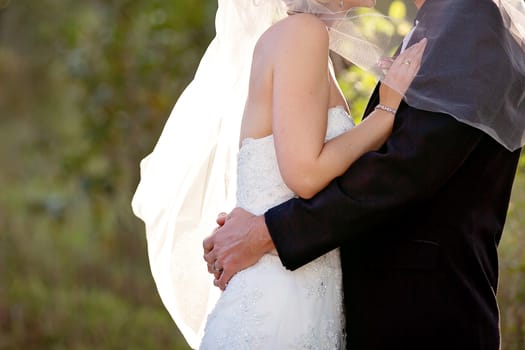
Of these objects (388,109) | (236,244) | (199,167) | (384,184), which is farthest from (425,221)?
(199,167)

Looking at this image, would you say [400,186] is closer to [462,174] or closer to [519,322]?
→ [462,174]

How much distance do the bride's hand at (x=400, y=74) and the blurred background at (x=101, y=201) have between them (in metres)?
4.55

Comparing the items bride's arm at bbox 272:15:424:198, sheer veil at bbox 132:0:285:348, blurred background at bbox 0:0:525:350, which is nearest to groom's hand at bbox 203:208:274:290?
bride's arm at bbox 272:15:424:198

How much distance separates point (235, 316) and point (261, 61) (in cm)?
72

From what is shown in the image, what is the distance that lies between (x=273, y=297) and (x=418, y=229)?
1.45 ft

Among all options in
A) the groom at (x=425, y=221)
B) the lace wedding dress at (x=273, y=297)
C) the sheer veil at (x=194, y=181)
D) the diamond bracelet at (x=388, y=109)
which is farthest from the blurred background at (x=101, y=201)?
the diamond bracelet at (x=388, y=109)

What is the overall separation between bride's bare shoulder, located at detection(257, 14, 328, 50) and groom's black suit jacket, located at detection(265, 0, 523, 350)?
1.01 ft

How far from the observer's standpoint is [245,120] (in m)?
2.80

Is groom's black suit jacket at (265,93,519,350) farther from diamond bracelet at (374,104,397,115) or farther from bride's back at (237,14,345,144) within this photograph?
bride's back at (237,14,345,144)

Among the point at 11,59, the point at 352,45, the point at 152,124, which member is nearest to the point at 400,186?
the point at 352,45

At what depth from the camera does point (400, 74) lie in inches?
100

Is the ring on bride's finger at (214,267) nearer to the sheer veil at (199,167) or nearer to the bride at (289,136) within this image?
the bride at (289,136)

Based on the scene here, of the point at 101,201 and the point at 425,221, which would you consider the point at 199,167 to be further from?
the point at 101,201

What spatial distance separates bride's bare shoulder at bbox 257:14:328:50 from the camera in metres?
2.62
